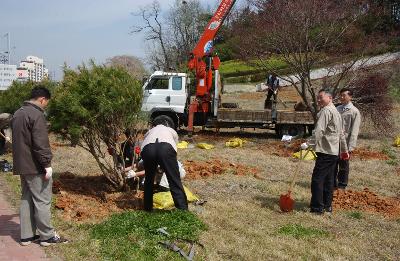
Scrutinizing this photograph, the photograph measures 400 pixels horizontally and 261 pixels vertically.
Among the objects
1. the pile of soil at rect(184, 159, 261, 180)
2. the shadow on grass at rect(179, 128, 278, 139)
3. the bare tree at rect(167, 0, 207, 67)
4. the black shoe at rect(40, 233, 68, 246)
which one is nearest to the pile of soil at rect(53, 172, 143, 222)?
the black shoe at rect(40, 233, 68, 246)

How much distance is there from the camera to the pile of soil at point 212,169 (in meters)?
9.28

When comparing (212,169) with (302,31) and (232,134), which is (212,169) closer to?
(302,31)

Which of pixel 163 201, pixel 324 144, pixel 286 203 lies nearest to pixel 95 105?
pixel 163 201

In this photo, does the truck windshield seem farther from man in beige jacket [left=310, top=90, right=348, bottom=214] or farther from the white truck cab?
man in beige jacket [left=310, top=90, right=348, bottom=214]

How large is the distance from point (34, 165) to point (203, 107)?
1136cm

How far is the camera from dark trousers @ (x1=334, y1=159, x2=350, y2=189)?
8227mm

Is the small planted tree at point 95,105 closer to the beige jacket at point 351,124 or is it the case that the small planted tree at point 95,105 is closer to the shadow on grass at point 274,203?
the shadow on grass at point 274,203

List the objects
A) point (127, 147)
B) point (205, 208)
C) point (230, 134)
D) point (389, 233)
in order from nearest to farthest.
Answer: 1. point (389, 233)
2. point (205, 208)
3. point (127, 147)
4. point (230, 134)

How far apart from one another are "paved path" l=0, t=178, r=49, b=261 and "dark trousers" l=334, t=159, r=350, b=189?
5251mm

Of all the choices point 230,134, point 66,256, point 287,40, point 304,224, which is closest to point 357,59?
point 287,40

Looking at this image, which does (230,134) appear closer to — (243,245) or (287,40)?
(287,40)

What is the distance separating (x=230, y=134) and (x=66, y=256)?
12.7m

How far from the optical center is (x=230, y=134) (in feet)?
56.7

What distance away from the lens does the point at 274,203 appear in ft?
24.2
